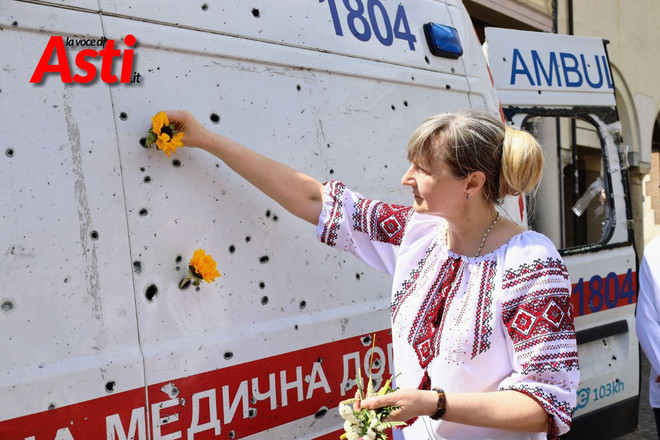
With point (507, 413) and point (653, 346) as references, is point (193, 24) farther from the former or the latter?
point (653, 346)

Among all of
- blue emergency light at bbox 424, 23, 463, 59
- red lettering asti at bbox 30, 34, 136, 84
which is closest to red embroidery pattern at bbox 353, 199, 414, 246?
red lettering asti at bbox 30, 34, 136, 84

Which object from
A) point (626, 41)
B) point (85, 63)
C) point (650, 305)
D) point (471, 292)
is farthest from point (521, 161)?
point (626, 41)

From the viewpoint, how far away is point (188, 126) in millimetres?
1761

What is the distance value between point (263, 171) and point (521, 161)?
2.16 ft

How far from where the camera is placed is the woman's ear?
1.73 m

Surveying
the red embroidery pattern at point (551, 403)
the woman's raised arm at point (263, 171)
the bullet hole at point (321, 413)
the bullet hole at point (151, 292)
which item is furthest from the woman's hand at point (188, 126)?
the red embroidery pattern at point (551, 403)

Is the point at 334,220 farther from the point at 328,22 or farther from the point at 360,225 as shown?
the point at 328,22

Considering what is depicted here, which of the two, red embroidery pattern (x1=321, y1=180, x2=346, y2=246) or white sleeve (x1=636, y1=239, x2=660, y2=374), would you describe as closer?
red embroidery pattern (x1=321, y1=180, x2=346, y2=246)

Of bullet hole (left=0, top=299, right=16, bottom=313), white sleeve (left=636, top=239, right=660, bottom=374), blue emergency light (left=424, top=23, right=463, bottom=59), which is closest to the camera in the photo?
bullet hole (left=0, top=299, right=16, bottom=313)

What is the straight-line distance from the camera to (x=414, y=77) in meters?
2.52

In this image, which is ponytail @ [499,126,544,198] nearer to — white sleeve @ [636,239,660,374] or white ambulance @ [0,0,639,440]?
white ambulance @ [0,0,639,440]

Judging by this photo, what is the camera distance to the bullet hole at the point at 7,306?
145 cm

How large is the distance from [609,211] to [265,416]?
2.55m

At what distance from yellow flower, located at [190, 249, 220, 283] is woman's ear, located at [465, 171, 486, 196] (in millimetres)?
650
